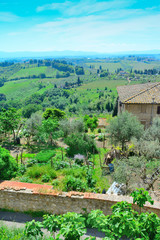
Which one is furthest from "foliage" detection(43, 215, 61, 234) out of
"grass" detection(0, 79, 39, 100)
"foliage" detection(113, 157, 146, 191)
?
"grass" detection(0, 79, 39, 100)

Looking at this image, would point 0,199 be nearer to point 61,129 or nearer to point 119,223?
point 119,223

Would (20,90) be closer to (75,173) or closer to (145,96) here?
(145,96)

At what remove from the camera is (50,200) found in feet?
32.5

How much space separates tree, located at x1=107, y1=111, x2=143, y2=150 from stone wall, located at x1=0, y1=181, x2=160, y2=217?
10.4 metres

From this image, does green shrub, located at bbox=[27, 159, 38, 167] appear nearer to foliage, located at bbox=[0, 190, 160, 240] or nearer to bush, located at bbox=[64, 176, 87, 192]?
bush, located at bbox=[64, 176, 87, 192]

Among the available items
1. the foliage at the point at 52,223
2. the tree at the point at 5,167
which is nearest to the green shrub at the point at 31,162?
the tree at the point at 5,167

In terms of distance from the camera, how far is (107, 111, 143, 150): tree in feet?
62.4

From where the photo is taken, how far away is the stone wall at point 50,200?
938 cm

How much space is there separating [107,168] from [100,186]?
3659mm

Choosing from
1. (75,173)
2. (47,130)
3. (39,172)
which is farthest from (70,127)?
(75,173)

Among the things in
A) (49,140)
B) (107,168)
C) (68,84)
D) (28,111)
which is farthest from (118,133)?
(68,84)

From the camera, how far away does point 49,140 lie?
26609 millimetres

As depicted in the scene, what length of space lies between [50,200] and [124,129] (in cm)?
1128

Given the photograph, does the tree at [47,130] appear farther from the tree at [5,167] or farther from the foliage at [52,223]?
the foliage at [52,223]
